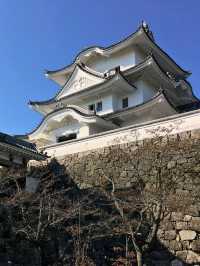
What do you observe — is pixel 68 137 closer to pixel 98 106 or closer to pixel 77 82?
pixel 98 106

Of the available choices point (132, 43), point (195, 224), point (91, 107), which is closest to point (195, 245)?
point (195, 224)

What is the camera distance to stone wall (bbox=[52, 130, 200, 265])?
1077cm

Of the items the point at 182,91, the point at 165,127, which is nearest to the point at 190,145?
the point at 165,127

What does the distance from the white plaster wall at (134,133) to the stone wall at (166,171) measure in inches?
7.7

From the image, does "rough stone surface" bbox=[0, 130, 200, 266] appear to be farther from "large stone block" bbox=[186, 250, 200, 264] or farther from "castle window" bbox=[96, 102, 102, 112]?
"castle window" bbox=[96, 102, 102, 112]

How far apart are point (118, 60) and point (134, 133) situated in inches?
403

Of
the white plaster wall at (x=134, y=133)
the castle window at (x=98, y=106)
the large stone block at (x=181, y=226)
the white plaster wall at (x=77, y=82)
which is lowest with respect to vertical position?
the large stone block at (x=181, y=226)

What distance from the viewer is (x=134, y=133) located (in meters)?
14.0

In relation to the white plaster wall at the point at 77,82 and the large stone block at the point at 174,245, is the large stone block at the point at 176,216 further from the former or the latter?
the white plaster wall at the point at 77,82

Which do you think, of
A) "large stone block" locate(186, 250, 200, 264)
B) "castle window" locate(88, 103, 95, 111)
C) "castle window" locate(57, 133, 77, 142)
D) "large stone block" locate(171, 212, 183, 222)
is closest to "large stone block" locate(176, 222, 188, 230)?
"large stone block" locate(171, 212, 183, 222)

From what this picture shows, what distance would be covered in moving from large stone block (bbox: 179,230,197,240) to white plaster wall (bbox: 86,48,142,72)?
13247mm

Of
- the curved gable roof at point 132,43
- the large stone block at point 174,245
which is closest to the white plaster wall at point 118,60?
the curved gable roof at point 132,43

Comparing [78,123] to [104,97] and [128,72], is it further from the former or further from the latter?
[128,72]

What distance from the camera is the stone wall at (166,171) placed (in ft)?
35.3
